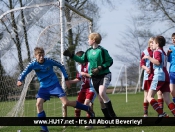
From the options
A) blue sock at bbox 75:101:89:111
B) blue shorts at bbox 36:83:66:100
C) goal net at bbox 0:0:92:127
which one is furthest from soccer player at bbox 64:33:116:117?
goal net at bbox 0:0:92:127

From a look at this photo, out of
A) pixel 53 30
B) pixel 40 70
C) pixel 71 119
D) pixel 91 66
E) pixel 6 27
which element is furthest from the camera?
pixel 53 30

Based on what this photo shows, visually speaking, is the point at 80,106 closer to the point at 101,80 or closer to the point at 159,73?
the point at 101,80

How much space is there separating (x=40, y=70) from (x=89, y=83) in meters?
1.59

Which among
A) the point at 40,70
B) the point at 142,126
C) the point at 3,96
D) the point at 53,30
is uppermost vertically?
the point at 53,30

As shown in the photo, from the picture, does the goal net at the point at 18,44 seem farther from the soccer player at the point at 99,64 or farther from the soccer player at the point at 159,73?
the soccer player at the point at 159,73

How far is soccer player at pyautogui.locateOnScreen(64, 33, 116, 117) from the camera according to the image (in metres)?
7.94

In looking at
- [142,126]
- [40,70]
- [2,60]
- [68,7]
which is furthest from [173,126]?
[2,60]

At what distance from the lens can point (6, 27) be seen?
30.9 ft

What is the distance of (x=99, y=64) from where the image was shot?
8047 mm

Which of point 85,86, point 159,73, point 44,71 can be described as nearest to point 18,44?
point 85,86

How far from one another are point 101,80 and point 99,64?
1.10 ft

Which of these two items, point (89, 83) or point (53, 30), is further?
point (53, 30)

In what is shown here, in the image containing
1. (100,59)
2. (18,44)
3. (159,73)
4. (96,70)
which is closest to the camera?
(96,70)

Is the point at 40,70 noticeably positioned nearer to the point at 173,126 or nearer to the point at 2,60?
the point at 2,60
